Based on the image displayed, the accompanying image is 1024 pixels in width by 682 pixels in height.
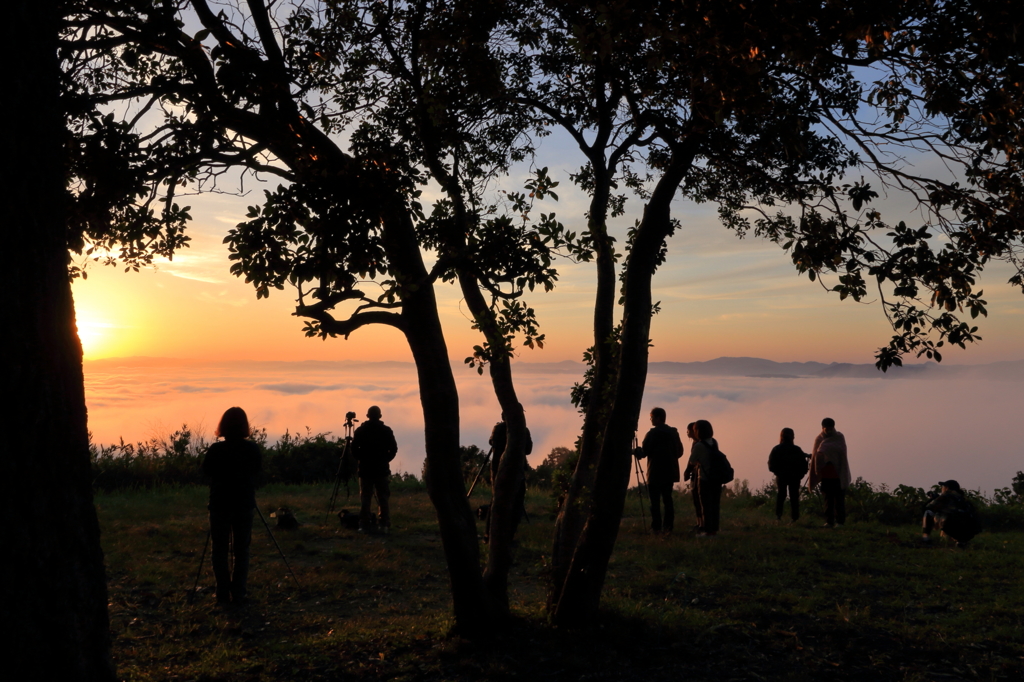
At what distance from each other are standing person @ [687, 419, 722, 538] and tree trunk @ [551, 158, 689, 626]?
6.79m

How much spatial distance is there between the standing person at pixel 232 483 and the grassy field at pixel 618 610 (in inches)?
33.3

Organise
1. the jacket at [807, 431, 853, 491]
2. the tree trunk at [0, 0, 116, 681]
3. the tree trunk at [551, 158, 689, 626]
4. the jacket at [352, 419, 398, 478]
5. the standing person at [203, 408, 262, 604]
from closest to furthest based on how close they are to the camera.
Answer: the tree trunk at [0, 0, 116, 681] → the tree trunk at [551, 158, 689, 626] → the standing person at [203, 408, 262, 604] → the jacket at [352, 419, 398, 478] → the jacket at [807, 431, 853, 491]

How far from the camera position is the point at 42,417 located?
4.67 metres

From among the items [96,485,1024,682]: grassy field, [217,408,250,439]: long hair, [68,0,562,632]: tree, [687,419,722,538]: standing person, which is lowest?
[96,485,1024,682]: grassy field

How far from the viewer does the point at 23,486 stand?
4582mm

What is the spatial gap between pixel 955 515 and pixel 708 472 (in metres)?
4.50

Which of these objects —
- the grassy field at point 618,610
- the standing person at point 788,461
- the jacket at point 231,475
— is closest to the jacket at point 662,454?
the grassy field at point 618,610

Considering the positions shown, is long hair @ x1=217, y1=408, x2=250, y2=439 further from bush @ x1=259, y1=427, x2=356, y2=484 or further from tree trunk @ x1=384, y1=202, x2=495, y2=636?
bush @ x1=259, y1=427, x2=356, y2=484

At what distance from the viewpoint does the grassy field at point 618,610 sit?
24.0 ft

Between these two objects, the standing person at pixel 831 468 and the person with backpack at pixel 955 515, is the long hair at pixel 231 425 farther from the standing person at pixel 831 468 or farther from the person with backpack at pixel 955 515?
the person with backpack at pixel 955 515

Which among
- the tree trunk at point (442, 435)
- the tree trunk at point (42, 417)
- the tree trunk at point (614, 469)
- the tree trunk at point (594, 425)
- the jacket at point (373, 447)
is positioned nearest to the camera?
the tree trunk at point (42, 417)

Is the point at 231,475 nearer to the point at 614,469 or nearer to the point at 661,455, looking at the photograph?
the point at 614,469

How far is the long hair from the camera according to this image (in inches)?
381

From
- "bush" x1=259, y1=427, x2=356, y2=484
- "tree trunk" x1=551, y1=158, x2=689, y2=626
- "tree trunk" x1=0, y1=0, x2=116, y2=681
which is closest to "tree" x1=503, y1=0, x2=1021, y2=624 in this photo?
"tree trunk" x1=551, y1=158, x2=689, y2=626
